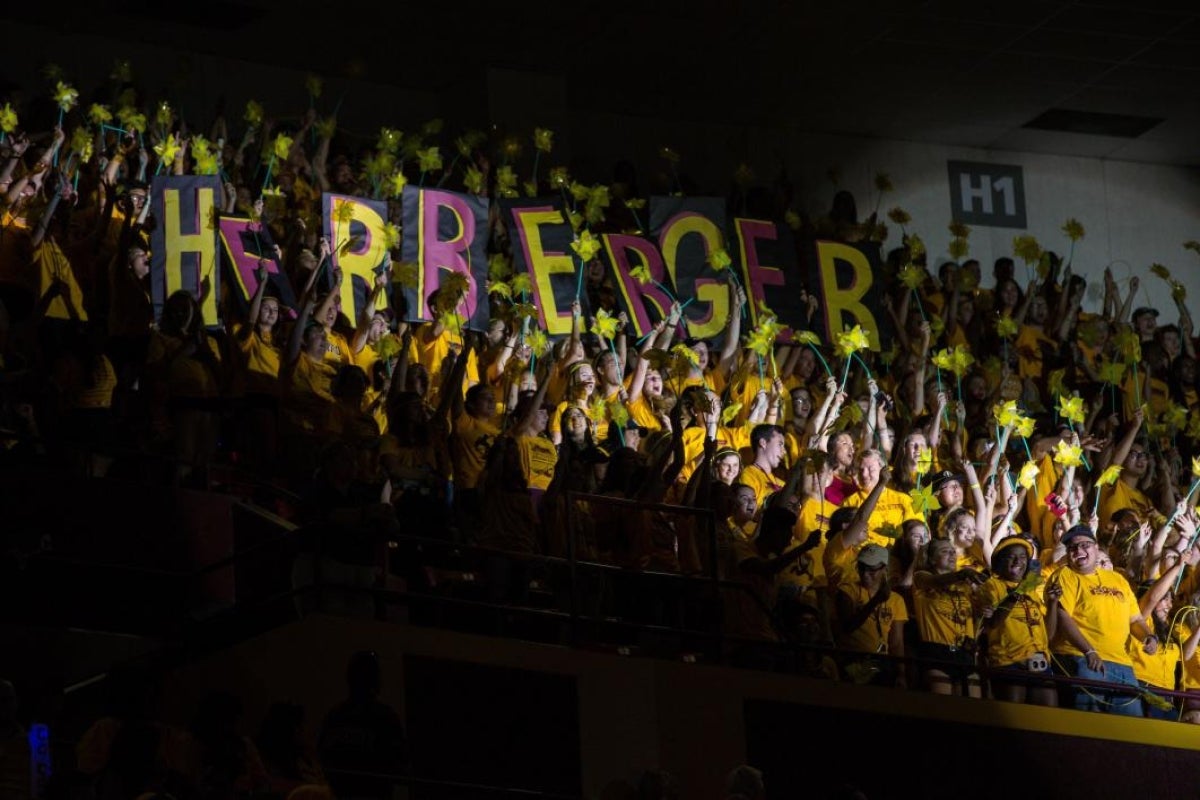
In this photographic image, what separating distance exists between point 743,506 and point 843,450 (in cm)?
151

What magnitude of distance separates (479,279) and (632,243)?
4.33 ft

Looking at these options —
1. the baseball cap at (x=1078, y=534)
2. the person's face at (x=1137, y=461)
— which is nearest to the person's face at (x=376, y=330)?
the baseball cap at (x=1078, y=534)

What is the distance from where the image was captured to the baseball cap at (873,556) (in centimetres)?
1119

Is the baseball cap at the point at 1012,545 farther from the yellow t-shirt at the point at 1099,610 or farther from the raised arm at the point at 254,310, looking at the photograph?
the raised arm at the point at 254,310

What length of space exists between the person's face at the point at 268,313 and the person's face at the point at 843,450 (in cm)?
322

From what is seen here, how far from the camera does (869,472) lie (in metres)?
12.4

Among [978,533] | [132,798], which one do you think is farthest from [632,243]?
[132,798]

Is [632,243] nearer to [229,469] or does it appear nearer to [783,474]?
[783,474]

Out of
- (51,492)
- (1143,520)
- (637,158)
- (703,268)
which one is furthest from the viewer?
(637,158)

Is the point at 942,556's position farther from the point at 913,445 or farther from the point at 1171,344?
the point at 1171,344

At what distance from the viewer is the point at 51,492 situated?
31.7 ft

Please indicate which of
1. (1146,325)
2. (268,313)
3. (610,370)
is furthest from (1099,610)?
(1146,325)

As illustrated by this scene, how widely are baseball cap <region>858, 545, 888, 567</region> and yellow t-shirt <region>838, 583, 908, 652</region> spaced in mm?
130

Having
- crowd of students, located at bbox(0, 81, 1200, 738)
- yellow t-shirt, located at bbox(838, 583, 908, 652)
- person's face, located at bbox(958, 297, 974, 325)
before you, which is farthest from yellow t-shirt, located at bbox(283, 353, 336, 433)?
person's face, located at bbox(958, 297, 974, 325)
